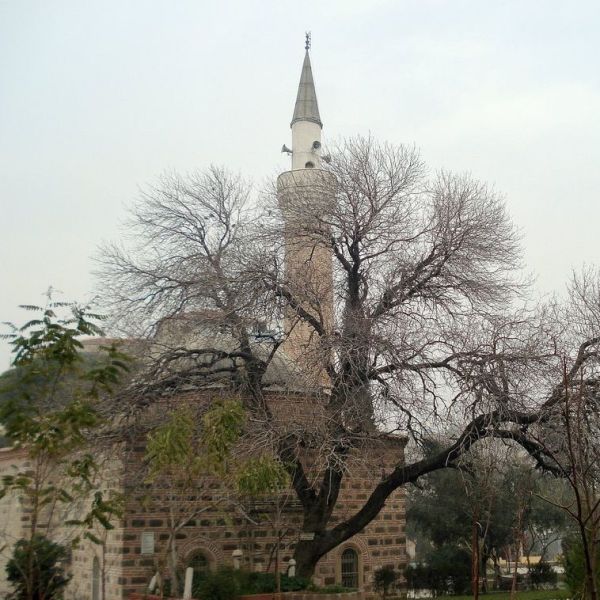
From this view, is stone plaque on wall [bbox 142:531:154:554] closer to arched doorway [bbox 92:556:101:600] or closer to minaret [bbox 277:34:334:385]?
arched doorway [bbox 92:556:101:600]

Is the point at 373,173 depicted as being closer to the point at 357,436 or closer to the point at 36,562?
the point at 357,436

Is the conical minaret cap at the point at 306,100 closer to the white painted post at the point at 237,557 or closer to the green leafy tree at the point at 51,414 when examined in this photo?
the white painted post at the point at 237,557

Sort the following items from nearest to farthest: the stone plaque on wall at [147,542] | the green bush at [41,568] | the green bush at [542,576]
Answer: the green bush at [41,568] < the stone plaque on wall at [147,542] < the green bush at [542,576]

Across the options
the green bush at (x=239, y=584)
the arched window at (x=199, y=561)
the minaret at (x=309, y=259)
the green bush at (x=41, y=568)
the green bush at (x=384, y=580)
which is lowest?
the green bush at (x=384, y=580)

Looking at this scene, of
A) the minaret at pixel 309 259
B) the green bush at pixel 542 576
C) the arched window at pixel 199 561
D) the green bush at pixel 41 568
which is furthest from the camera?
the green bush at pixel 542 576

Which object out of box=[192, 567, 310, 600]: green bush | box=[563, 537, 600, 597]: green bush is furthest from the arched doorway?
box=[563, 537, 600, 597]: green bush

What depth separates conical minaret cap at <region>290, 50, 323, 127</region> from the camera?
33.5 meters

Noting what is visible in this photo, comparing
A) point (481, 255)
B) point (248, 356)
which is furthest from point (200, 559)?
point (481, 255)

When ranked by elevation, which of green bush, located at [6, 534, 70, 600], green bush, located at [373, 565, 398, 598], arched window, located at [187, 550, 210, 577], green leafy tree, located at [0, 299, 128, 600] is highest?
green leafy tree, located at [0, 299, 128, 600]

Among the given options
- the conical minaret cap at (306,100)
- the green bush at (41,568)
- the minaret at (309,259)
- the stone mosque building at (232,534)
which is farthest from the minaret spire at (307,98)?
the green bush at (41,568)

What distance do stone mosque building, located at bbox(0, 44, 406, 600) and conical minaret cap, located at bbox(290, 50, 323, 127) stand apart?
8.44 metres

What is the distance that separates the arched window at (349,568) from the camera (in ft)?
74.5

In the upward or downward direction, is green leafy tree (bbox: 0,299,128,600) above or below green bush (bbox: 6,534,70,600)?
above

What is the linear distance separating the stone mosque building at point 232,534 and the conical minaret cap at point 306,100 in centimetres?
844
